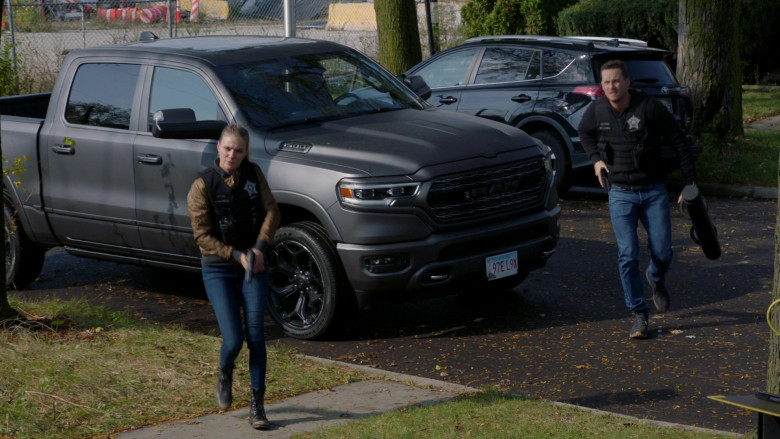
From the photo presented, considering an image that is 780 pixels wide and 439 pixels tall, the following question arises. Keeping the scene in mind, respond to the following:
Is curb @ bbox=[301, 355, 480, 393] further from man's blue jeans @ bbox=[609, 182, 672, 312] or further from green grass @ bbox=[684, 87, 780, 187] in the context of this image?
green grass @ bbox=[684, 87, 780, 187]

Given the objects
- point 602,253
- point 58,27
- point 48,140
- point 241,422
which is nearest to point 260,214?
point 241,422

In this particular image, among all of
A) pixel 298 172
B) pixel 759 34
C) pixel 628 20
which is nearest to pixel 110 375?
pixel 298 172

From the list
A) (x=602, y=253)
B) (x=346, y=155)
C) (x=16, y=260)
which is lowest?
(x=602, y=253)

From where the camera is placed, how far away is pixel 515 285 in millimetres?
8391

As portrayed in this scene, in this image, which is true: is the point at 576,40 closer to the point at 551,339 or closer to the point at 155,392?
the point at 551,339

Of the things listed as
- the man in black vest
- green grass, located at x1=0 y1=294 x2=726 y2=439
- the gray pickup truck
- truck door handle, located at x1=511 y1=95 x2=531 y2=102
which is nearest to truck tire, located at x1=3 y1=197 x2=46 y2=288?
the gray pickup truck

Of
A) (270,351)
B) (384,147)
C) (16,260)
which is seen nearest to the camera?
(270,351)

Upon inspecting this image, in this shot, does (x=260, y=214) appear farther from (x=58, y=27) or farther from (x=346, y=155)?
(x=58, y=27)

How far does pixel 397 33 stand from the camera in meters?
15.2

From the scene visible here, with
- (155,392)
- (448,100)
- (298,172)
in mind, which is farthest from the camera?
(448,100)

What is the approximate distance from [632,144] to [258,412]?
129 inches

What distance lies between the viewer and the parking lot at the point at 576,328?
245 inches

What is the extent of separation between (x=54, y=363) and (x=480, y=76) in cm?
794

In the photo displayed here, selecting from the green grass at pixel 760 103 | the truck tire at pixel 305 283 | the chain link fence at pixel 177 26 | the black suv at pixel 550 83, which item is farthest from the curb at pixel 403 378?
the chain link fence at pixel 177 26
